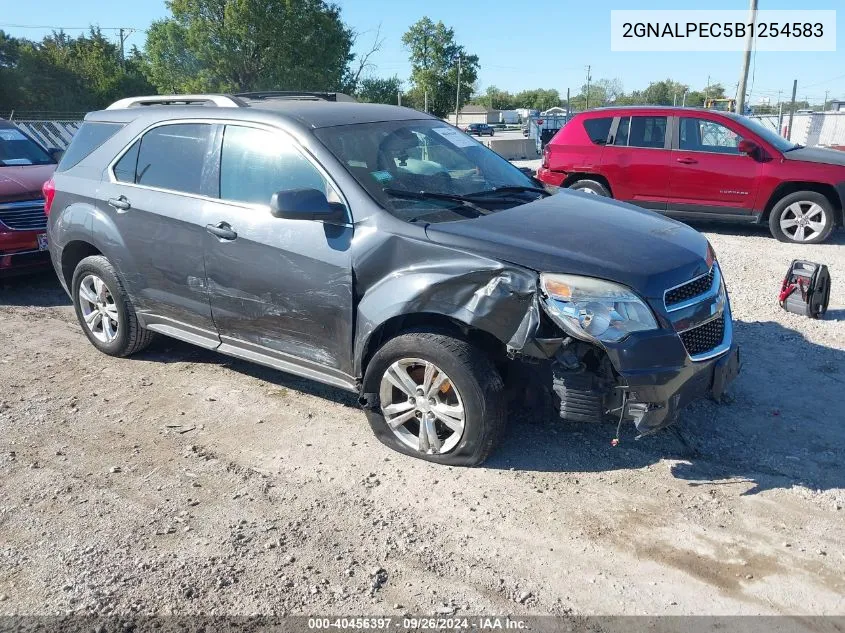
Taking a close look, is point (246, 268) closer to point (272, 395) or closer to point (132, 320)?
point (272, 395)

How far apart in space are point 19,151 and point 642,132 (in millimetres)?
8274

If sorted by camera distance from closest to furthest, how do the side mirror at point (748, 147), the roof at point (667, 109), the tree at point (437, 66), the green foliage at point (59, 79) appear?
the side mirror at point (748, 147) < the roof at point (667, 109) < the green foliage at point (59, 79) < the tree at point (437, 66)

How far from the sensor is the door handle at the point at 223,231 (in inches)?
174

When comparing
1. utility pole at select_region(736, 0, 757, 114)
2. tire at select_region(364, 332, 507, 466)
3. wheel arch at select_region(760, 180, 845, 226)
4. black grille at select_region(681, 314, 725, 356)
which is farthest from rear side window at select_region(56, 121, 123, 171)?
utility pole at select_region(736, 0, 757, 114)

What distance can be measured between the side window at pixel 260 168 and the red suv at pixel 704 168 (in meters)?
7.26

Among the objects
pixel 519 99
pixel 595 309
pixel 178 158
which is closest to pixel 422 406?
pixel 595 309

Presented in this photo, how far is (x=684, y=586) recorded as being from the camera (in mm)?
2996

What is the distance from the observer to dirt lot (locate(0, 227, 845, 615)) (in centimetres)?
299

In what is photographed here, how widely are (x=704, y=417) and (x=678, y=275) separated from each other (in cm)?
125

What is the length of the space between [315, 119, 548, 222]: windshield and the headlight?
2.69 feet

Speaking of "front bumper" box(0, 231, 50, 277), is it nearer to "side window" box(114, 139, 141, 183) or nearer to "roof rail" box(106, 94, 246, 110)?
"roof rail" box(106, 94, 246, 110)

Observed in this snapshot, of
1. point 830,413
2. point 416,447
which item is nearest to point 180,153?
point 416,447

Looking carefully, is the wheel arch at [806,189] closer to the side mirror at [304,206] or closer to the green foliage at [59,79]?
the side mirror at [304,206]

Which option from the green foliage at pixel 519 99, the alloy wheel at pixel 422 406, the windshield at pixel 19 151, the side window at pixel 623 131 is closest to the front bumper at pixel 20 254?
the windshield at pixel 19 151
